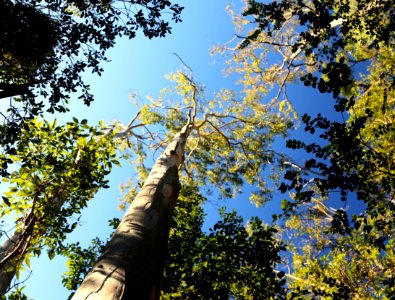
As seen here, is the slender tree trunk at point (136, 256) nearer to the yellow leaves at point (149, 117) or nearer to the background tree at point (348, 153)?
the background tree at point (348, 153)

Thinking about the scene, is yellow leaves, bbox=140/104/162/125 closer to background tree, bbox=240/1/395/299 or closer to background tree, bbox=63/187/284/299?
background tree, bbox=240/1/395/299

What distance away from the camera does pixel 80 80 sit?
3.95m

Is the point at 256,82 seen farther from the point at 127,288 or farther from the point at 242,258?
the point at 127,288

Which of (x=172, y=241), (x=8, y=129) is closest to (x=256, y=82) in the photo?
(x=172, y=241)

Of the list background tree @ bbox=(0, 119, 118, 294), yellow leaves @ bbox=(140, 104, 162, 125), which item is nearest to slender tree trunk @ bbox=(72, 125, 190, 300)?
background tree @ bbox=(0, 119, 118, 294)

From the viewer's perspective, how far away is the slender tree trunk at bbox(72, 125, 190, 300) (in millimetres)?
1828

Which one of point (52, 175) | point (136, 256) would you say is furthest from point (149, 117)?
point (136, 256)

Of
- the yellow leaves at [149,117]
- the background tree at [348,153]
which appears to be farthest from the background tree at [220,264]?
the yellow leaves at [149,117]

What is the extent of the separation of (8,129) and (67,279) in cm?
260

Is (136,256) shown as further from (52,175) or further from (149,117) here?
(149,117)

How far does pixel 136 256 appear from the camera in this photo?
216cm

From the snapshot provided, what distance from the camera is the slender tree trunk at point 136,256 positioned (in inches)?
72.0

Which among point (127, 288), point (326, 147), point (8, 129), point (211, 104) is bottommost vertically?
point (127, 288)

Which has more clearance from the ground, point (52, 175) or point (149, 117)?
point (149, 117)
